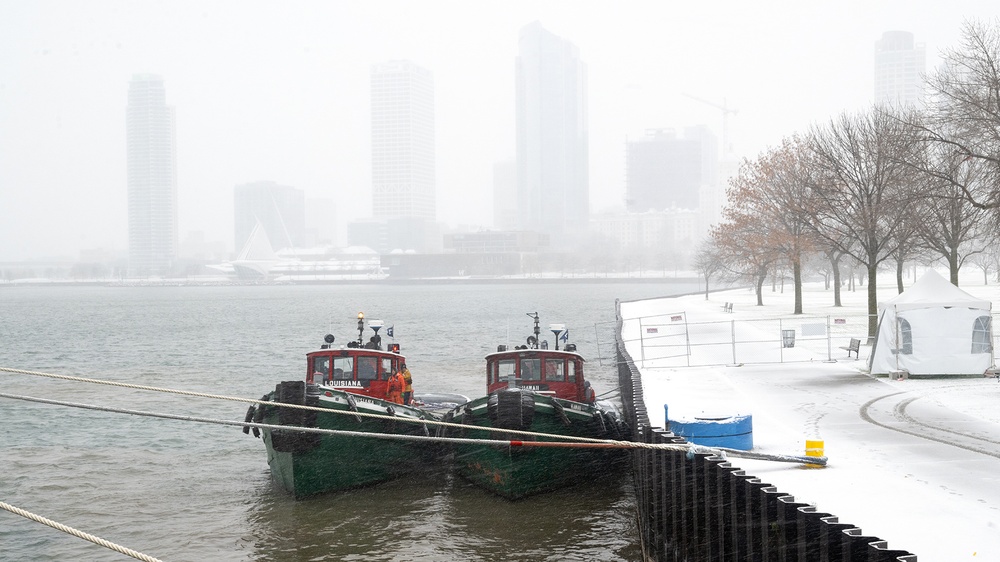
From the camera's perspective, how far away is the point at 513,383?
67.7 ft

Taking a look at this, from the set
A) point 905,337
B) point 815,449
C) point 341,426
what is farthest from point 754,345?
point 815,449

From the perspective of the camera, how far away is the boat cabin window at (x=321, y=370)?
21.1m

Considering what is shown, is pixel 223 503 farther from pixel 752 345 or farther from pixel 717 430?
pixel 752 345

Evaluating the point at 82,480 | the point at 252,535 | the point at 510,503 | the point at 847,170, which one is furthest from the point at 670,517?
the point at 847,170

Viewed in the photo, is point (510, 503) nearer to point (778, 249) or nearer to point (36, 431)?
point (36, 431)

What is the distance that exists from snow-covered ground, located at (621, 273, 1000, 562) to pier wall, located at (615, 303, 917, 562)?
1119 millimetres

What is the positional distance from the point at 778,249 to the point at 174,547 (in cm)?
4478

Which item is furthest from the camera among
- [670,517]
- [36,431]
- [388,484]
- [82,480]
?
[36,431]

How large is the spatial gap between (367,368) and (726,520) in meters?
13.3

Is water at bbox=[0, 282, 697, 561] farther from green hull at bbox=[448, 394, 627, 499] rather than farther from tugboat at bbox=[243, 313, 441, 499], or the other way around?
tugboat at bbox=[243, 313, 441, 499]

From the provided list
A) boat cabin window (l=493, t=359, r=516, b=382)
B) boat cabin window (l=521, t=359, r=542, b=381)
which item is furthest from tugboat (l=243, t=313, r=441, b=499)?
boat cabin window (l=521, t=359, r=542, b=381)

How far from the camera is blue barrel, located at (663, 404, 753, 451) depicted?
14.4m

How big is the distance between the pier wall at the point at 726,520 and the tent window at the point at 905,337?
548 inches

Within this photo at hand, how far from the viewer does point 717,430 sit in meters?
14.5
